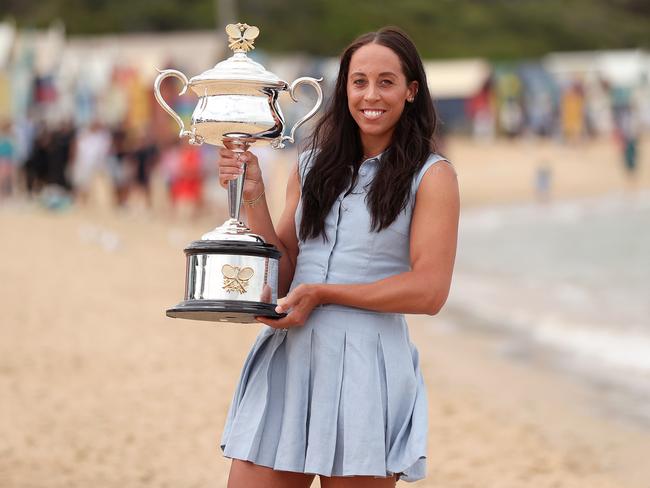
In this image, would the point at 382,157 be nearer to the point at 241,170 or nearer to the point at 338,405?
the point at 241,170

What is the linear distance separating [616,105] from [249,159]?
5340 centimetres

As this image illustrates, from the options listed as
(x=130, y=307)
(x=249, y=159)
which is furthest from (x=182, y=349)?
(x=249, y=159)

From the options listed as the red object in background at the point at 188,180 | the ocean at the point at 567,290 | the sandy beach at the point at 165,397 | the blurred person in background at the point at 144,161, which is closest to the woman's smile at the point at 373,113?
the sandy beach at the point at 165,397

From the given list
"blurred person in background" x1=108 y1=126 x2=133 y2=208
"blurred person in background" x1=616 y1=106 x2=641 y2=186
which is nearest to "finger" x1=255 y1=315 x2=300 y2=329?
"blurred person in background" x1=108 y1=126 x2=133 y2=208

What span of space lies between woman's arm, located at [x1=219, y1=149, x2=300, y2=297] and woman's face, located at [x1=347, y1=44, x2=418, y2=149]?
0.28m

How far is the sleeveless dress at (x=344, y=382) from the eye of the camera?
118 inches

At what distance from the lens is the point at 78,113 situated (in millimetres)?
38344

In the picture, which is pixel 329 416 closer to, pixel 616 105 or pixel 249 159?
pixel 249 159

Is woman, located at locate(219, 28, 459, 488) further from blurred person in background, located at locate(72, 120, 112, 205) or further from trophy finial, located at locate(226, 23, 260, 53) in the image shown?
blurred person in background, located at locate(72, 120, 112, 205)

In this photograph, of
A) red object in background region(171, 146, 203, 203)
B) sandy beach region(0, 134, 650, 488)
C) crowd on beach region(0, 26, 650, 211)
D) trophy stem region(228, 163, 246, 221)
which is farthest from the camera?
crowd on beach region(0, 26, 650, 211)

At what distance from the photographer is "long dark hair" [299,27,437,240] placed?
306 cm

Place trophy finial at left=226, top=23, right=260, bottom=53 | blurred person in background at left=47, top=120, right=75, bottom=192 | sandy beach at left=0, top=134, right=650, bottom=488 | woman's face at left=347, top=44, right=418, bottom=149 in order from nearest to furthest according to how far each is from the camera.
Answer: woman's face at left=347, top=44, right=418, bottom=149 → trophy finial at left=226, top=23, right=260, bottom=53 → sandy beach at left=0, top=134, right=650, bottom=488 → blurred person in background at left=47, top=120, right=75, bottom=192

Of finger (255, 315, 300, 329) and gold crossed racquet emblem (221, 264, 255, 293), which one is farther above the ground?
gold crossed racquet emblem (221, 264, 255, 293)

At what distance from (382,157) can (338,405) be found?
2.02ft
